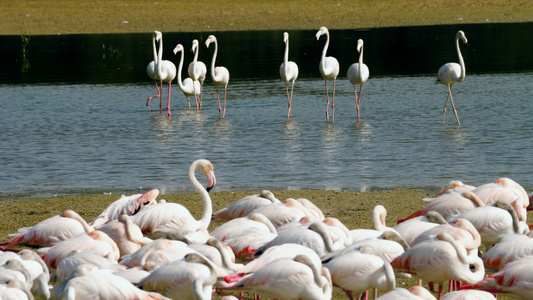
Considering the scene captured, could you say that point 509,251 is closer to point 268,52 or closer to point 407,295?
→ point 407,295

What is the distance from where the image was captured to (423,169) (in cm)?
1009

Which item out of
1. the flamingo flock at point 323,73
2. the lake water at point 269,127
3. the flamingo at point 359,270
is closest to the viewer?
the flamingo at point 359,270

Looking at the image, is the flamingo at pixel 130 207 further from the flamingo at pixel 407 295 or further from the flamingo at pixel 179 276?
the flamingo at pixel 407 295

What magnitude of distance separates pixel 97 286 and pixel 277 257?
103cm

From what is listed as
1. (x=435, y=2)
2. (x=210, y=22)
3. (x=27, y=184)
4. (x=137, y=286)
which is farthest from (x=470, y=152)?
(x=435, y=2)

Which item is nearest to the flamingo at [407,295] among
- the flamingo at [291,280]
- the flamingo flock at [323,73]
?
the flamingo at [291,280]

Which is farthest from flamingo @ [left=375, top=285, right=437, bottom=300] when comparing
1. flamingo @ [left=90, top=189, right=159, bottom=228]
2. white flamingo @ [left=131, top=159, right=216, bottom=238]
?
flamingo @ [left=90, top=189, right=159, bottom=228]

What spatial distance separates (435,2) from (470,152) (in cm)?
2534

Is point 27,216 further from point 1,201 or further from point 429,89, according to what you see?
point 429,89

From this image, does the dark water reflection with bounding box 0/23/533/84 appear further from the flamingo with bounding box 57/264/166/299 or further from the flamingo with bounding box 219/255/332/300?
the flamingo with bounding box 57/264/166/299

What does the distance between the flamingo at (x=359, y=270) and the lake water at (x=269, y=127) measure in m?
4.31

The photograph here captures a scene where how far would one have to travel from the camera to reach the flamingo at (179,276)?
4.44 m

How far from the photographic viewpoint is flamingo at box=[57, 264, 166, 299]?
4.23 m

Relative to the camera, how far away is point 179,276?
446 centimetres
